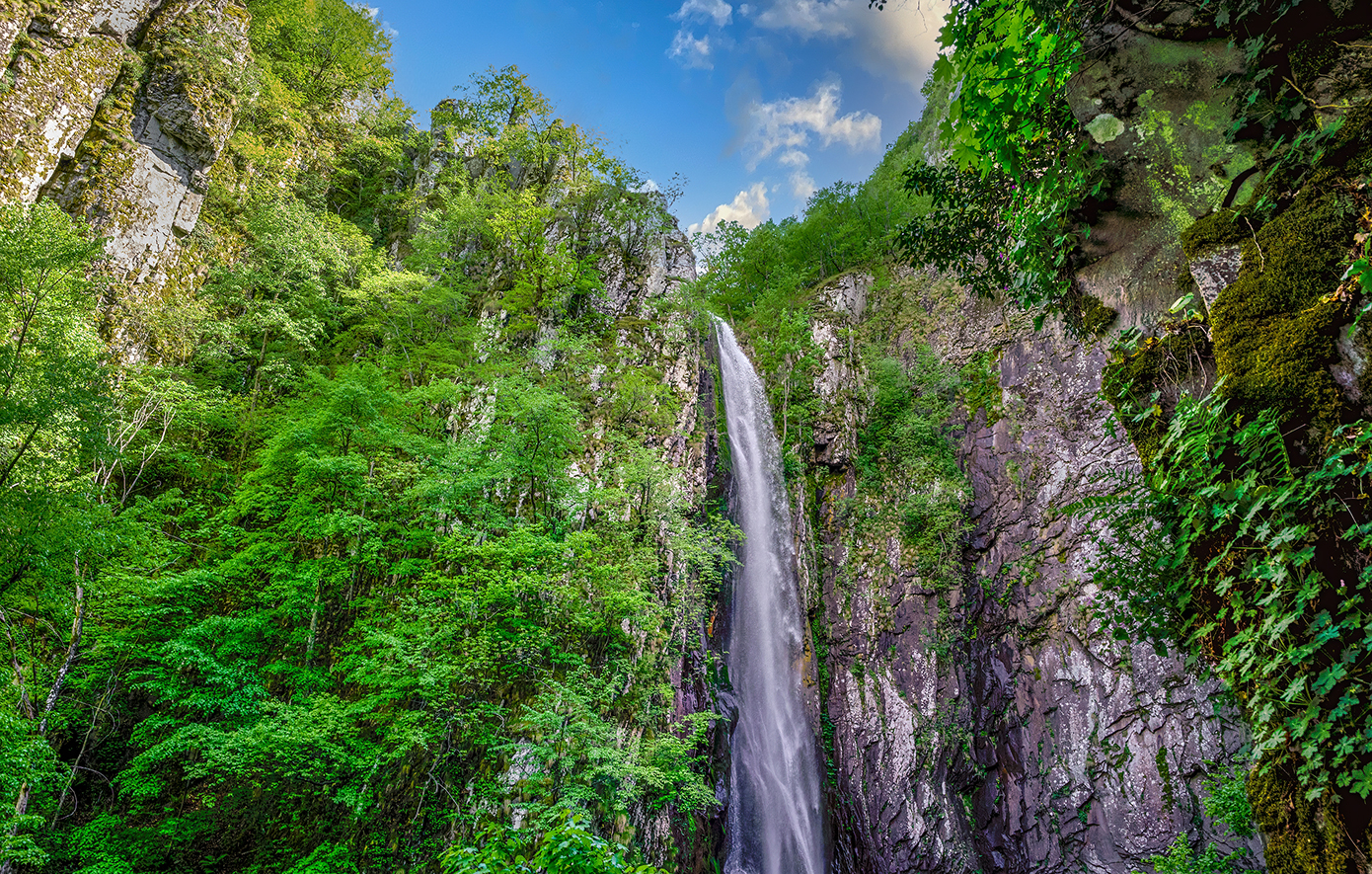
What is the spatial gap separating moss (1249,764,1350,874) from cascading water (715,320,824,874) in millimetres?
10185

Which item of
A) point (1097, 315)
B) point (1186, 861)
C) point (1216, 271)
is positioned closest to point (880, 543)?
point (1186, 861)

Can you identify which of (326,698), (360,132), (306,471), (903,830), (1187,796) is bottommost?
(903,830)

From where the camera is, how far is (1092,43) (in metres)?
2.84

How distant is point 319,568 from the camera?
7.54m

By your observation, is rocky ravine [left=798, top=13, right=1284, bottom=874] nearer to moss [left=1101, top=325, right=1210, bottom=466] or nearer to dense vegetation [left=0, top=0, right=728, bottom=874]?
moss [left=1101, top=325, right=1210, bottom=466]

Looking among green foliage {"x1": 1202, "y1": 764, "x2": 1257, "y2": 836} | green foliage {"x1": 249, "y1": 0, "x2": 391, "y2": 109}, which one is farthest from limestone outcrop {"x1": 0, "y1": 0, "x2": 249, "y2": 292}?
green foliage {"x1": 1202, "y1": 764, "x2": 1257, "y2": 836}

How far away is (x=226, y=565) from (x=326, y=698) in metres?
2.26

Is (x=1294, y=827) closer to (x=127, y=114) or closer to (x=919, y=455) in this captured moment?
(x=919, y=455)

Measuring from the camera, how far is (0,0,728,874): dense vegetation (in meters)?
5.96

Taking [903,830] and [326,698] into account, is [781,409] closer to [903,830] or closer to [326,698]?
[903,830]

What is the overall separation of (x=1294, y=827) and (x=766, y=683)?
11212 mm

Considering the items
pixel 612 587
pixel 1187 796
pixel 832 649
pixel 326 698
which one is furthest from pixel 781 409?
pixel 326 698

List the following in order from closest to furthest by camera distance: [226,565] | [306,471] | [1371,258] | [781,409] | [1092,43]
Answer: [1371,258], [1092,43], [226,565], [306,471], [781,409]

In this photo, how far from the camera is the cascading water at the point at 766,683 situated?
1052cm
